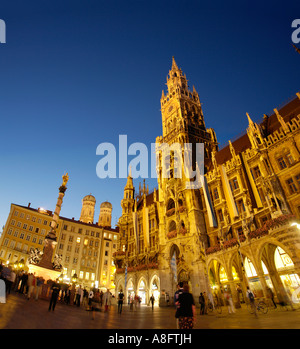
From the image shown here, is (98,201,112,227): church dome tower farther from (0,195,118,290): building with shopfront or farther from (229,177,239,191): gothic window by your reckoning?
(229,177,239,191): gothic window

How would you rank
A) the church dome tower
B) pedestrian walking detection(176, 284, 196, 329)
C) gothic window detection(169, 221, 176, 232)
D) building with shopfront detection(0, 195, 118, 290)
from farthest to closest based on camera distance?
1. the church dome tower
2. building with shopfront detection(0, 195, 118, 290)
3. gothic window detection(169, 221, 176, 232)
4. pedestrian walking detection(176, 284, 196, 329)

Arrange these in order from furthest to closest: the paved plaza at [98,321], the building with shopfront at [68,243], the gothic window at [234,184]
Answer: the building with shopfront at [68,243], the gothic window at [234,184], the paved plaza at [98,321]

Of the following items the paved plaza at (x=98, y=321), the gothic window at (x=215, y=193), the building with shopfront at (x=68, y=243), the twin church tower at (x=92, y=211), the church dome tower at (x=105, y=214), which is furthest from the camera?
the twin church tower at (x=92, y=211)

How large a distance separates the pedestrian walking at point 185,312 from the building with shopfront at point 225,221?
16.1 metres

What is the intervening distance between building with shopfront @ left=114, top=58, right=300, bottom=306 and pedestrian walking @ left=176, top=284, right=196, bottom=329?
16119 mm

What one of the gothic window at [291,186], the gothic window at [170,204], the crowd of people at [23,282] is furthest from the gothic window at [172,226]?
the crowd of people at [23,282]

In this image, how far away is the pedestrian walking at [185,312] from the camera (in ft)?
18.7

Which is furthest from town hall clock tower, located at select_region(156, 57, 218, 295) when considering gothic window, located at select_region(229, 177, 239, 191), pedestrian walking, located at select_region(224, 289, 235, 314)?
pedestrian walking, located at select_region(224, 289, 235, 314)

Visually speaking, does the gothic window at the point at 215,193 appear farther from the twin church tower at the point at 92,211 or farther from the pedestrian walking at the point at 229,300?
the twin church tower at the point at 92,211

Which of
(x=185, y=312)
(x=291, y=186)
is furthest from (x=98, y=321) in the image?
(x=291, y=186)

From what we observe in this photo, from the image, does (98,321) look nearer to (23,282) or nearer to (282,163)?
(23,282)

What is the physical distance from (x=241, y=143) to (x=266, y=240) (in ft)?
57.6

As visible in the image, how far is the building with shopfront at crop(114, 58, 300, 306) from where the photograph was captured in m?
21.8

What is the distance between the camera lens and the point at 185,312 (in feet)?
18.9
